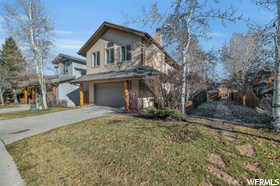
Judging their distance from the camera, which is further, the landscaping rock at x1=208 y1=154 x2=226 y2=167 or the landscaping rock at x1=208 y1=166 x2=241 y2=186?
the landscaping rock at x1=208 y1=154 x2=226 y2=167

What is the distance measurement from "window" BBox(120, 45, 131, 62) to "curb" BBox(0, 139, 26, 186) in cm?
1065

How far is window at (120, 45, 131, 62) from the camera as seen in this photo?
12637 millimetres

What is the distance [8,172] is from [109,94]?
36.2 feet

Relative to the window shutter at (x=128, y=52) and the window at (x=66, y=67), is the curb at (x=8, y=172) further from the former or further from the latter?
the window at (x=66, y=67)

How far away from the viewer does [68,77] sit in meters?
17.6

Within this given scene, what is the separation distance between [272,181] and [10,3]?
20194 mm

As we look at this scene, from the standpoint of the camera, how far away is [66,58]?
59.9 ft

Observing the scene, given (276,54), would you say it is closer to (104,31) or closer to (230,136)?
(230,136)

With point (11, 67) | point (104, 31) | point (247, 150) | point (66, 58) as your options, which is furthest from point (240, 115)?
point (11, 67)

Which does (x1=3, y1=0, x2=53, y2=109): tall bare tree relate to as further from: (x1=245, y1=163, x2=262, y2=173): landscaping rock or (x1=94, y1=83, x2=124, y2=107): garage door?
(x1=245, y1=163, x2=262, y2=173): landscaping rock

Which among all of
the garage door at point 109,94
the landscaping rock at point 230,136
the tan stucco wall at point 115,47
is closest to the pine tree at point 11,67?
the tan stucco wall at point 115,47

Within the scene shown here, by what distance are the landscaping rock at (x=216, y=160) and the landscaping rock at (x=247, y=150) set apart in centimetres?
72

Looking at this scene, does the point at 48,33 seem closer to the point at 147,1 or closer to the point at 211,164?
the point at 147,1

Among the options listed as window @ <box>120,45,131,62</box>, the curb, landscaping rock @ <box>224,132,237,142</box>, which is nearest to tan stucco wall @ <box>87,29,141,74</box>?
window @ <box>120,45,131,62</box>
